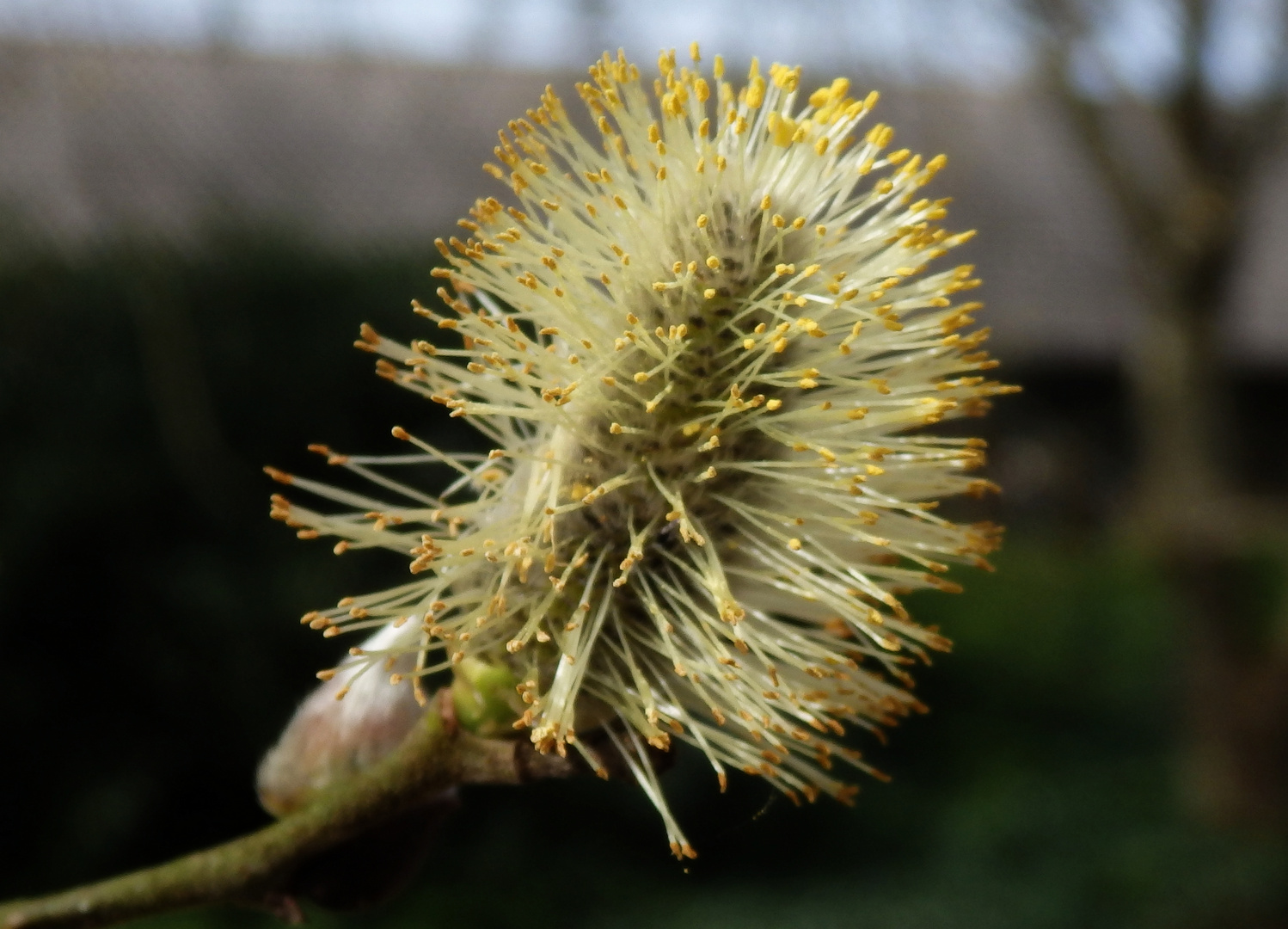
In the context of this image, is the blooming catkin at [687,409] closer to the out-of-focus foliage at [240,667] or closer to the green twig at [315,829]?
the green twig at [315,829]

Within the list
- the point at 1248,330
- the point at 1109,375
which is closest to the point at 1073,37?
the point at 1109,375

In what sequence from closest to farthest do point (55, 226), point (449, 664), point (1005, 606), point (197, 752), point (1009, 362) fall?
point (449, 664), point (197, 752), point (55, 226), point (1005, 606), point (1009, 362)

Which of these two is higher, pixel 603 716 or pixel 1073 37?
pixel 1073 37

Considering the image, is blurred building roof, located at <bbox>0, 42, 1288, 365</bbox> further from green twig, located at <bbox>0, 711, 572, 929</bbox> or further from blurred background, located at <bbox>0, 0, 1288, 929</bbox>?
green twig, located at <bbox>0, 711, 572, 929</bbox>

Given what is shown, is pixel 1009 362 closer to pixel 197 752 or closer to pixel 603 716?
pixel 197 752

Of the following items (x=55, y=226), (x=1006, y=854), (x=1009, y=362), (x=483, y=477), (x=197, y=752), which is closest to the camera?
(x=483, y=477)

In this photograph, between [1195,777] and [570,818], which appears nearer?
[570,818]

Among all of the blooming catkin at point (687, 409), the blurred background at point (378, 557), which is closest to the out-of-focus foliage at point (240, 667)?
the blurred background at point (378, 557)
